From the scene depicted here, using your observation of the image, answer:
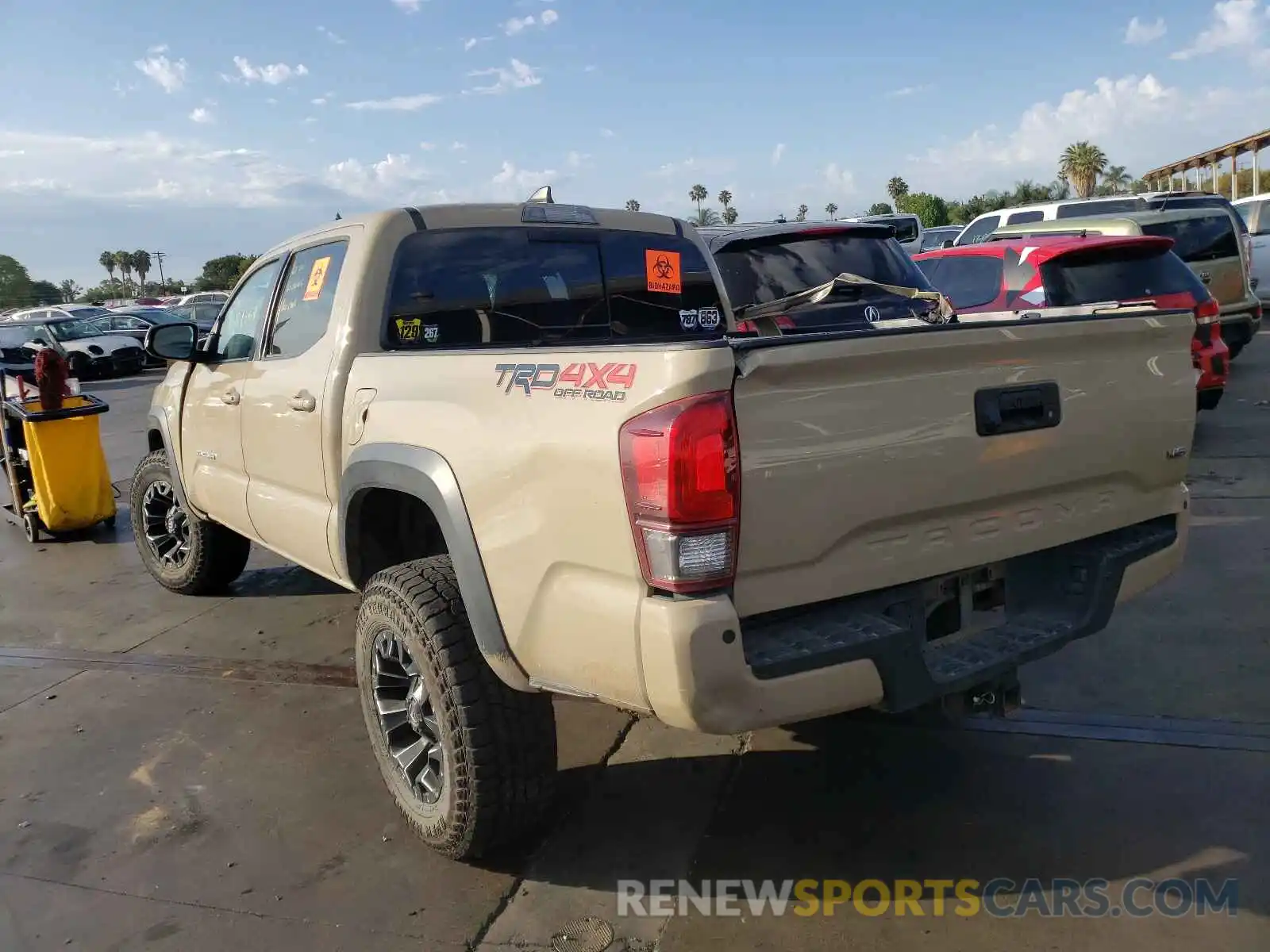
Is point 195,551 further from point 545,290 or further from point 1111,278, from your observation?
point 1111,278

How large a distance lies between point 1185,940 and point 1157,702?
142 centimetres

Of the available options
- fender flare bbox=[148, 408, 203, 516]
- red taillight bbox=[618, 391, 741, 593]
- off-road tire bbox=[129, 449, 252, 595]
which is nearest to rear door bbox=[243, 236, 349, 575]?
fender flare bbox=[148, 408, 203, 516]

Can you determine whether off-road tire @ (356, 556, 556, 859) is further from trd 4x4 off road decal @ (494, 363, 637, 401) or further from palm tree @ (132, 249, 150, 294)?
palm tree @ (132, 249, 150, 294)

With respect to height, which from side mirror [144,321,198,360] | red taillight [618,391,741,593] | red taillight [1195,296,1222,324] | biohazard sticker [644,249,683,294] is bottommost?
red taillight [1195,296,1222,324]

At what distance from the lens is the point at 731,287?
6.26m

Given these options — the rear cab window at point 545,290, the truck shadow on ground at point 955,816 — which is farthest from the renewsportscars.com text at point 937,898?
the rear cab window at point 545,290

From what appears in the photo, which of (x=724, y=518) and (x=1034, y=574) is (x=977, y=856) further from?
(x=724, y=518)

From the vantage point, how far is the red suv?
24.3ft

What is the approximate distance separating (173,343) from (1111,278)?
6.34 meters

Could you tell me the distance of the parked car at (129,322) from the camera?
23.8 metres

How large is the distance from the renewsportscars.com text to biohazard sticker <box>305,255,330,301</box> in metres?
2.48

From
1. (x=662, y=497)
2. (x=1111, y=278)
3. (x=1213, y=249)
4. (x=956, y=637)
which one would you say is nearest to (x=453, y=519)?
(x=662, y=497)

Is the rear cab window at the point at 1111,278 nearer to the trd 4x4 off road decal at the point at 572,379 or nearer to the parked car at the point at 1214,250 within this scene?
the parked car at the point at 1214,250

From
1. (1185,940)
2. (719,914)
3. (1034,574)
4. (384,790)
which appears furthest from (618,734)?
(1185,940)
